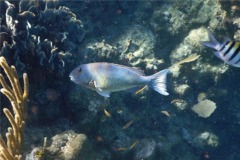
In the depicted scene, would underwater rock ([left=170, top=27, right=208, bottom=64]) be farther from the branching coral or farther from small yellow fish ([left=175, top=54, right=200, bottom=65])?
the branching coral

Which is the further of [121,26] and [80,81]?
[121,26]

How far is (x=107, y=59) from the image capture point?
550 centimetres

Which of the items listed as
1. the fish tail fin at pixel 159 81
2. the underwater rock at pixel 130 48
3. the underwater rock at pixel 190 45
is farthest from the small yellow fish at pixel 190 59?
the fish tail fin at pixel 159 81

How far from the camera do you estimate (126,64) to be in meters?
5.90

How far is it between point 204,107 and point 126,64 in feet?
8.70

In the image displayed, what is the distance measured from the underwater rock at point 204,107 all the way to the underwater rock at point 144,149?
6.33 feet

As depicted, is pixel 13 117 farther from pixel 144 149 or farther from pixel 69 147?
pixel 144 149

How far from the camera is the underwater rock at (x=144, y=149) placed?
216 inches

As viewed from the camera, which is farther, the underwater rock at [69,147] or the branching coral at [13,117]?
the underwater rock at [69,147]

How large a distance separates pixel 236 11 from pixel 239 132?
180 inches

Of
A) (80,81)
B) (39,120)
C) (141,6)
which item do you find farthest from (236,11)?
(39,120)

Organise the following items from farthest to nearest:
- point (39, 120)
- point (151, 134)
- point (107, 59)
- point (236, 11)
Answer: point (151, 134) < point (236, 11) < point (107, 59) < point (39, 120)

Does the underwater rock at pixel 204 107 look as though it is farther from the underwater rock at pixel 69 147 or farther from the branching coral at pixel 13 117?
the branching coral at pixel 13 117

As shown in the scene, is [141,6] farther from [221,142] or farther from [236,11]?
[221,142]
